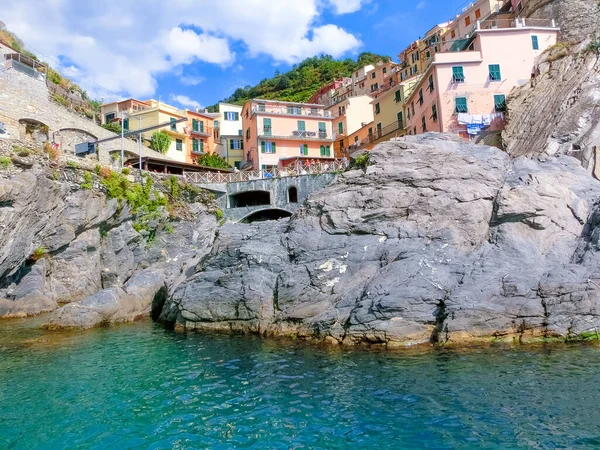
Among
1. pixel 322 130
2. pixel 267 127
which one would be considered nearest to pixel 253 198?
pixel 267 127

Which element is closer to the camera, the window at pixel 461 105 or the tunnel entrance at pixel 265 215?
the window at pixel 461 105

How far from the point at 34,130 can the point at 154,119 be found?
78.2ft

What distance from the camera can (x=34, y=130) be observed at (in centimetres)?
4291

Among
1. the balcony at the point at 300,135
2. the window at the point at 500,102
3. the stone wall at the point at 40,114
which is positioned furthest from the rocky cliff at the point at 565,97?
the stone wall at the point at 40,114

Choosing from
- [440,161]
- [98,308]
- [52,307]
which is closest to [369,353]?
[440,161]

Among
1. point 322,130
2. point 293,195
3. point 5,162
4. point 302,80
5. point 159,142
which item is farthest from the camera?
point 302,80

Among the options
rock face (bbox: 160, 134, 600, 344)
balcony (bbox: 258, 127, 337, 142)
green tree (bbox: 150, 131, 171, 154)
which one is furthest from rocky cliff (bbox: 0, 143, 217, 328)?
green tree (bbox: 150, 131, 171, 154)

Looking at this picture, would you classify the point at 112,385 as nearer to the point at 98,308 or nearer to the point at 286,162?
the point at 98,308

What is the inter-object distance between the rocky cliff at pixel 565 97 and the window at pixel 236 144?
41105 millimetres

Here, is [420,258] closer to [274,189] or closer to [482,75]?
[274,189]

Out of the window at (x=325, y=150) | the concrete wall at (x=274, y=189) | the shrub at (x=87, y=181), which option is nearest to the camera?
the shrub at (x=87, y=181)

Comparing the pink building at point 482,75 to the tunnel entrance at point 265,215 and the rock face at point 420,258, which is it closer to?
the rock face at point 420,258

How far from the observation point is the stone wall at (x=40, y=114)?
41406 millimetres

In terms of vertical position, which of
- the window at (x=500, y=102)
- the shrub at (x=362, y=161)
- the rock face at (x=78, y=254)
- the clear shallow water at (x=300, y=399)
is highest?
the window at (x=500, y=102)
